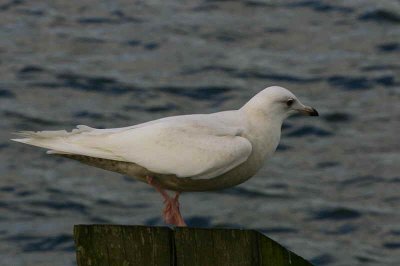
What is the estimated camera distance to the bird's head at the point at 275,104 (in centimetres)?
727

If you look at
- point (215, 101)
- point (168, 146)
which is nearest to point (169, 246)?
point (168, 146)

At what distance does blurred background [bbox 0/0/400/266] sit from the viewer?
46.6ft

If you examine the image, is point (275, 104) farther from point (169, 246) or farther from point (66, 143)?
point (169, 246)

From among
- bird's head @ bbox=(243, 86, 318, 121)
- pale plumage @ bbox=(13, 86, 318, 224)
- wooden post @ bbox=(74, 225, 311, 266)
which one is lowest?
wooden post @ bbox=(74, 225, 311, 266)

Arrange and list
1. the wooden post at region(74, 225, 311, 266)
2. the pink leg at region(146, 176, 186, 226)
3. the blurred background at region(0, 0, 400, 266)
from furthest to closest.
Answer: the blurred background at region(0, 0, 400, 266), the pink leg at region(146, 176, 186, 226), the wooden post at region(74, 225, 311, 266)

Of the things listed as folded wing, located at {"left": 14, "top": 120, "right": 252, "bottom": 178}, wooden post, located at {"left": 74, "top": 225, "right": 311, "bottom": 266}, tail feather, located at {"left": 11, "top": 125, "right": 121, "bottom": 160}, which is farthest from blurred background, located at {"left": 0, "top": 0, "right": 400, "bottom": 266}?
wooden post, located at {"left": 74, "top": 225, "right": 311, "bottom": 266}

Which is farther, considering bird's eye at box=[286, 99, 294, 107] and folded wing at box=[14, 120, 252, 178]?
bird's eye at box=[286, 99, 294, 107]

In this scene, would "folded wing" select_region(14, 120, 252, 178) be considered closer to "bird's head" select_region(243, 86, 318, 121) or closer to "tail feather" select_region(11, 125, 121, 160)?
"tail feather" select_region(11, 125, 121, 160)

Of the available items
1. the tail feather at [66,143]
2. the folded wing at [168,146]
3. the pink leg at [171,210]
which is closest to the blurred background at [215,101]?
the pink leg at [171,210]

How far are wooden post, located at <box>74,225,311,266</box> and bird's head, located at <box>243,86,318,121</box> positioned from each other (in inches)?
82.3

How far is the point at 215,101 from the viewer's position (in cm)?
1650

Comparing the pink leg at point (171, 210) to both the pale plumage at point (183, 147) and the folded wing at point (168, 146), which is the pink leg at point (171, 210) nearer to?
the pale plumage at point (183, 147)

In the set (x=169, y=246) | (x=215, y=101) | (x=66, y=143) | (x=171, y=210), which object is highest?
(x=215, y=101)

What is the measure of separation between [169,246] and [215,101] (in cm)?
1134
